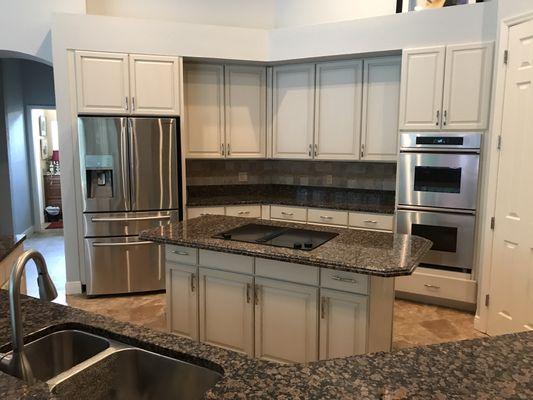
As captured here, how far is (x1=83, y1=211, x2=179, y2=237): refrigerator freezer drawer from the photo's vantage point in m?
3.90

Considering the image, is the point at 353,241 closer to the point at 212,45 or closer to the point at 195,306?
the point at 195,306

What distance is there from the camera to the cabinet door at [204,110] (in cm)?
439

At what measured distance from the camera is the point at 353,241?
8.12 feet

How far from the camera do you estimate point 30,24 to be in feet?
12.9

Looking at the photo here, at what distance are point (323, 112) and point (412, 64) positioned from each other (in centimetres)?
100

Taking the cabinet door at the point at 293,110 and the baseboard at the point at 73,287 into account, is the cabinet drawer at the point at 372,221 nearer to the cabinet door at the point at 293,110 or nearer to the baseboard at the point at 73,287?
the cabinet door at the point at 293,110

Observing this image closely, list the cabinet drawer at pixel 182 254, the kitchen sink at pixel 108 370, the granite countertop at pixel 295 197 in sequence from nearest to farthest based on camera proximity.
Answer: the kitchen sink at pixel 108 370 → the cabinet drawer at pixel 182 254 → the granite countertop at pixel 295 197

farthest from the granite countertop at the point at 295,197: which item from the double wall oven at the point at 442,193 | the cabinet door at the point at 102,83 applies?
the cabinet door at the point at 102,83

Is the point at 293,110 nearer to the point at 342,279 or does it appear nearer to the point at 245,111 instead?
the point at 245,111

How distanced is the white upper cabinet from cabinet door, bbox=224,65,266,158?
44.4 inches

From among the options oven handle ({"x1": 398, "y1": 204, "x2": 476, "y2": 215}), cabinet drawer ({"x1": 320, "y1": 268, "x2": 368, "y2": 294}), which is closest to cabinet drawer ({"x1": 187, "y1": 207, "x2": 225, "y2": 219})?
oven handle ({"x1": 398, "y1": 204, "x2": 476, "y2": 215})

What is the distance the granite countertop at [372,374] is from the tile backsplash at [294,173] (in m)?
3.36

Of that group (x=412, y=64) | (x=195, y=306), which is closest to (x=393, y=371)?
(x=195, y=306)

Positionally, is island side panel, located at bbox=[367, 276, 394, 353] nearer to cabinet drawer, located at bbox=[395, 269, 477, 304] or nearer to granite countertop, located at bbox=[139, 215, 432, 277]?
granite countertop, located at bbox=[139, 215, 432, 277]
